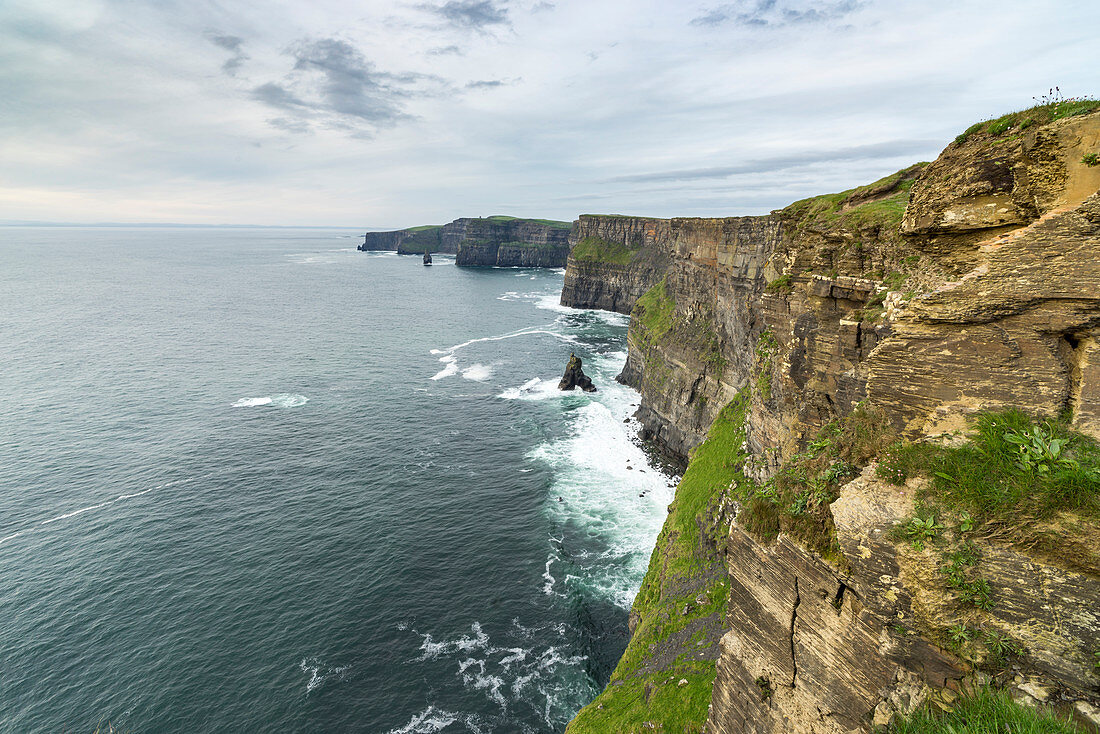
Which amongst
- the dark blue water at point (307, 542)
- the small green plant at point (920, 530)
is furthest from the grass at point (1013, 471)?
the dark blue water at point (307, 542)

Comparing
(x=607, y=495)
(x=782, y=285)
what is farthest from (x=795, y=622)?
(x=607, y=495)

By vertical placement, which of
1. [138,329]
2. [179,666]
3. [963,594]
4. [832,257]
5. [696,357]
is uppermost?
[832,257]

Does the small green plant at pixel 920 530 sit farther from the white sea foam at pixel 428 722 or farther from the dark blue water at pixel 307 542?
the white sea foam at pixel 428 722

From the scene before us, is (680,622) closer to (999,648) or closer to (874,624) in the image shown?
(874,624)

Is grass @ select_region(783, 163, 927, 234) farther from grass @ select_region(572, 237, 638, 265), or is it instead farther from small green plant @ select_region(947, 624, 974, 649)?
grass @ select_region(572, 237, 638, 265)

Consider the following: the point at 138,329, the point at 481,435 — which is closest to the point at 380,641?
the point at 481,435

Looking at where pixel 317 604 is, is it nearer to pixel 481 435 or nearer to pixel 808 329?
pixel 481 435

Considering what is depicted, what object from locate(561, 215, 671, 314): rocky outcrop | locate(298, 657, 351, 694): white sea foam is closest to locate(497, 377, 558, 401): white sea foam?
locate(298, 657, 351, 694): white sea foam
